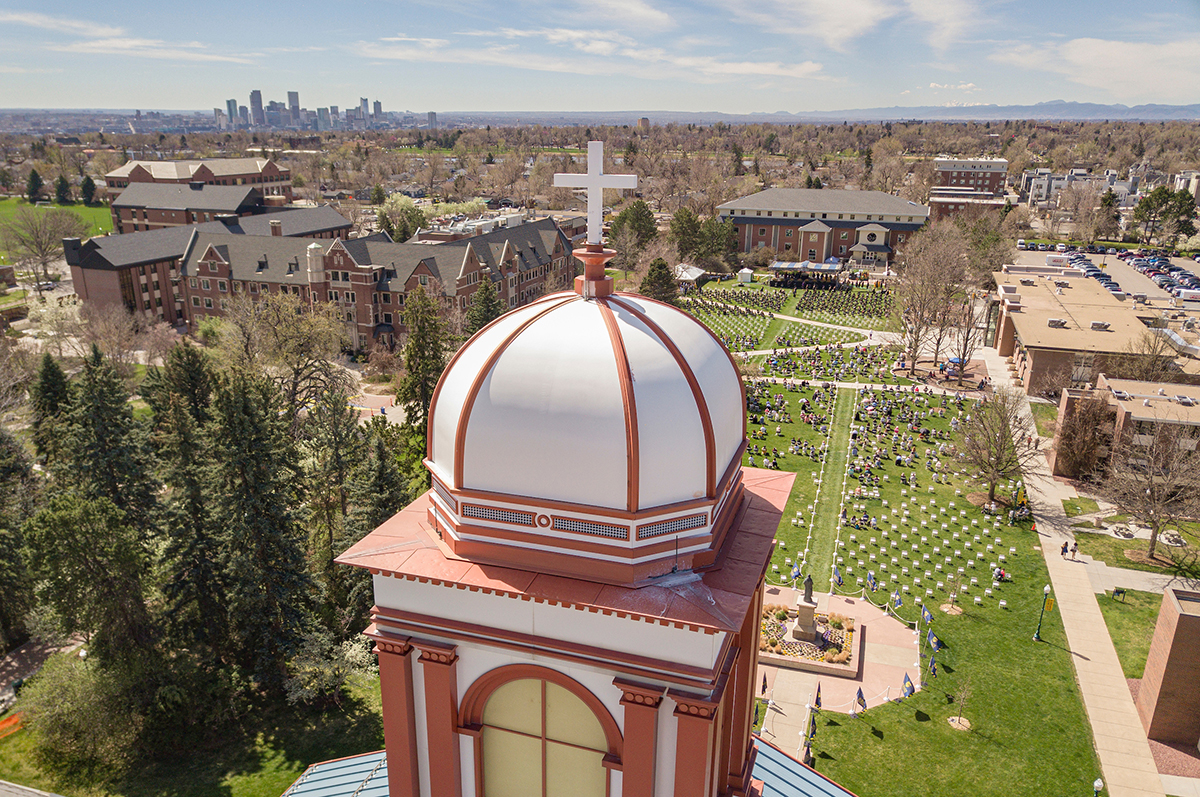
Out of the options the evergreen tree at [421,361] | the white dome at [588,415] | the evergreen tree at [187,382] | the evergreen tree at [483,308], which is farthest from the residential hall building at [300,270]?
the white dome at [588,415]

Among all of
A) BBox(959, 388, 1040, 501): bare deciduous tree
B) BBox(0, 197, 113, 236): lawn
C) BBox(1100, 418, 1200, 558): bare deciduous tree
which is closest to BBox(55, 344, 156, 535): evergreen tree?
BBox(959, 388, 1040, 501): bare deciduous tree

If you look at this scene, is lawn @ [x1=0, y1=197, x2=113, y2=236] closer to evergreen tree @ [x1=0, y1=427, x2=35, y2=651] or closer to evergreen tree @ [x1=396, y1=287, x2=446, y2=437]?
evergreen tree @ [x1=396, y1=287, x2=446, y2=437]

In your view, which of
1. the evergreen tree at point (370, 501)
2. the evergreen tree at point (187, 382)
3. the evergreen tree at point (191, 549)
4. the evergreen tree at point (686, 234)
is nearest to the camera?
the evergreen tree at point (191, 549)

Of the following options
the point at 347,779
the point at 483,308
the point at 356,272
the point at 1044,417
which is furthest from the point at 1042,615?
the point at 356,272

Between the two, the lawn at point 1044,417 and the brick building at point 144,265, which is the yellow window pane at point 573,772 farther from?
the brick building at point 144,265

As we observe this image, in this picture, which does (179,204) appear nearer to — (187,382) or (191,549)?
(187,382)

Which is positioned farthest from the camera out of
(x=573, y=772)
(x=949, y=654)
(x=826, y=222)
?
(x=826, y=222)
